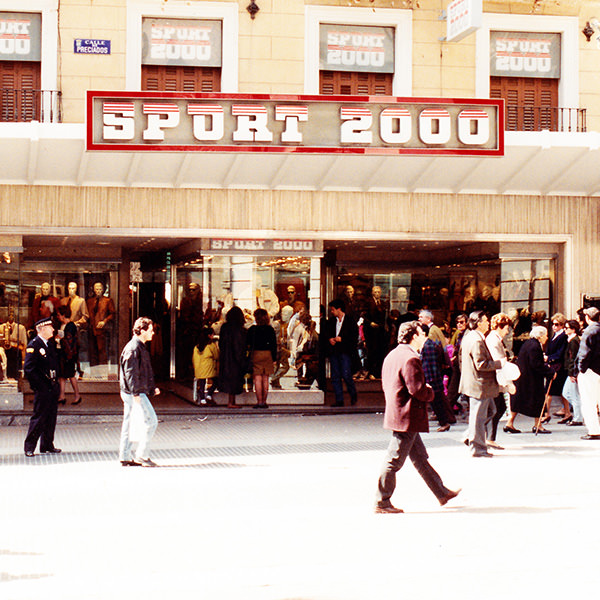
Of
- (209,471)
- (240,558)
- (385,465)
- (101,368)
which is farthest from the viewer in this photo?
(101,368)

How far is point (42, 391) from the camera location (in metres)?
12.5

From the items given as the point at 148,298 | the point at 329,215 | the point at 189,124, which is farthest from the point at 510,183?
the point at 148,298

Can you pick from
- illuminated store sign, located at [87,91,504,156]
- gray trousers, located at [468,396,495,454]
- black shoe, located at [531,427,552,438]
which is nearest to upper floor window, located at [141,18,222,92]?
illuminated store sign, located at [87,91,504,156]

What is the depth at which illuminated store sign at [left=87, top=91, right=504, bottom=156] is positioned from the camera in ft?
50.0

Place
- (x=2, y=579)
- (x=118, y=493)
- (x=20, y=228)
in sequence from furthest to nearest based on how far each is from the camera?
1. (x=20, y=228)
2. (x=118, y=493)
3. (x=2, y=579)

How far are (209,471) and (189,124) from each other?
19.8 feet

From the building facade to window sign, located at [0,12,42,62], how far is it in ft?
0.11

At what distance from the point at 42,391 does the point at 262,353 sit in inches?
214

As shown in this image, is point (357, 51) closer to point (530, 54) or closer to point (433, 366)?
point (530, 54)

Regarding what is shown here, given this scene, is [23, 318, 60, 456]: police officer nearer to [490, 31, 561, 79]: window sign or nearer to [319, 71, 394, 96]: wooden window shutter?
[319, 71, 394, 96]: wooden window shutter

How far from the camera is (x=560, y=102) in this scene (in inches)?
737

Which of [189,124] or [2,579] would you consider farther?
[189,124]

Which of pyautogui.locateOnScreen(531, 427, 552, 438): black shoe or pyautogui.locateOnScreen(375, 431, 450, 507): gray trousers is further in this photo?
pyautogui.locateOnScreen(531, 427, 552, 438): black shoe

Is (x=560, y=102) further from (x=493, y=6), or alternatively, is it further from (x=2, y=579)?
(x=2, y=579)
